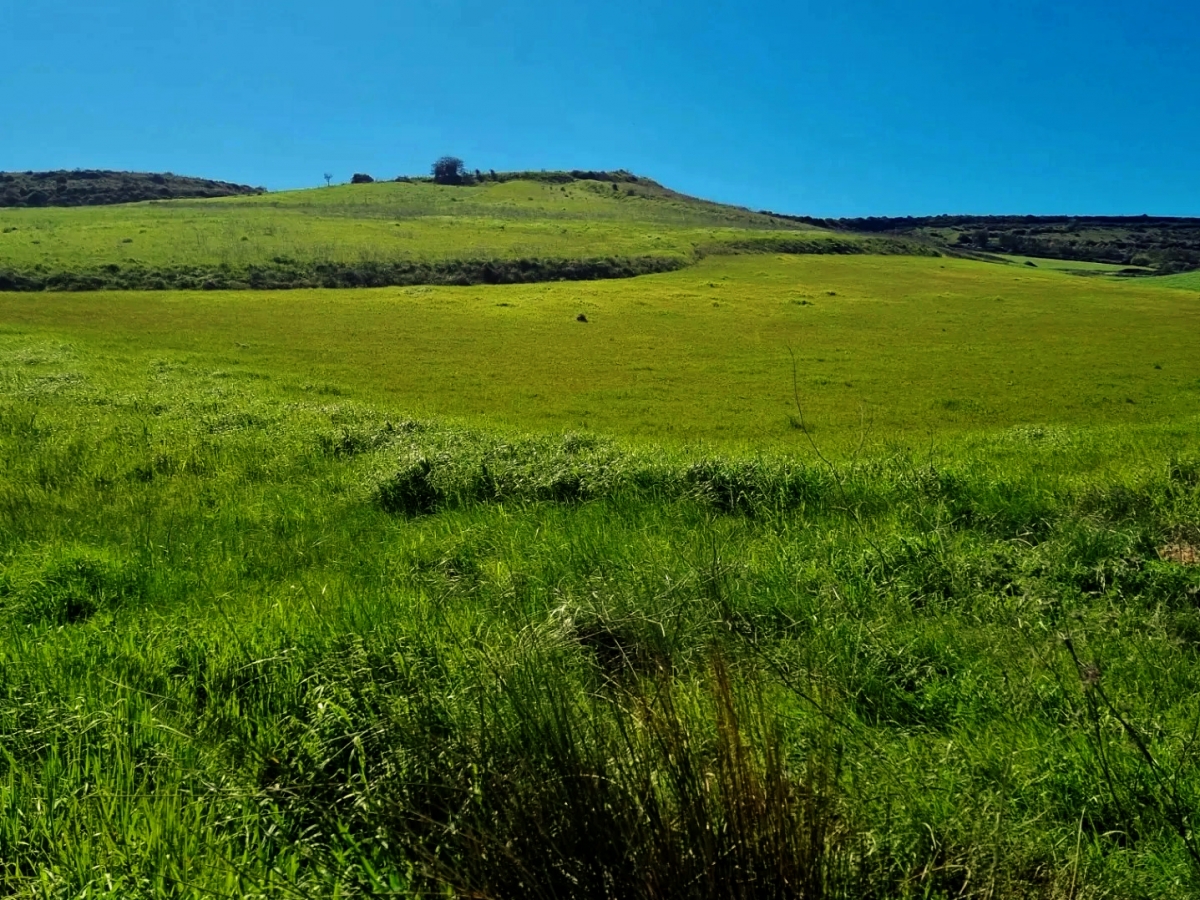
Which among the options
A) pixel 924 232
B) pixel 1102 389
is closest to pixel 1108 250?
pixel 924 232

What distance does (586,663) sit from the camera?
444 centimetres

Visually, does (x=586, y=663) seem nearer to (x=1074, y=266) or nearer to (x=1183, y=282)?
(x=1183, y=282)

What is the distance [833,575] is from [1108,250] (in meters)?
169

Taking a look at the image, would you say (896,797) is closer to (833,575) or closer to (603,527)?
(833,575)

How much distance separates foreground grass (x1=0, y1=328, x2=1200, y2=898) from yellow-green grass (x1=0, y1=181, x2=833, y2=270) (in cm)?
6843

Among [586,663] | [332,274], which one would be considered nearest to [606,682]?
[586,663]

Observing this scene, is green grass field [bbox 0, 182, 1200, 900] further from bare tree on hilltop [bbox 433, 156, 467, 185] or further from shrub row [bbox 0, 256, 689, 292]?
bare tree on hilltop [bbox 433, 156, 467, 185]

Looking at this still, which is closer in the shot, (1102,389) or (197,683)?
(197,683)

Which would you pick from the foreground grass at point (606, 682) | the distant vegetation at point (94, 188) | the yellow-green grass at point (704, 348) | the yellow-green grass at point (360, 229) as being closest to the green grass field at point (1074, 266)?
the yellow-green grass at point (360, 229)

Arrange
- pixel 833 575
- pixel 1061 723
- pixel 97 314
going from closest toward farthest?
1. pixel 1061 723
2. pixel 833 575
3. pixel 97 314

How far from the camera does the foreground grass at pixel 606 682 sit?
108 inches

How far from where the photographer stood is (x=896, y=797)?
3.24m

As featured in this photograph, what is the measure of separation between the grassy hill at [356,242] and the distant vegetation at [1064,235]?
4745 cm

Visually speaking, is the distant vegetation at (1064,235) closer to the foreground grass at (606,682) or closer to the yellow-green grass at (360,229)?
the yellow-green grass at (360,229)
